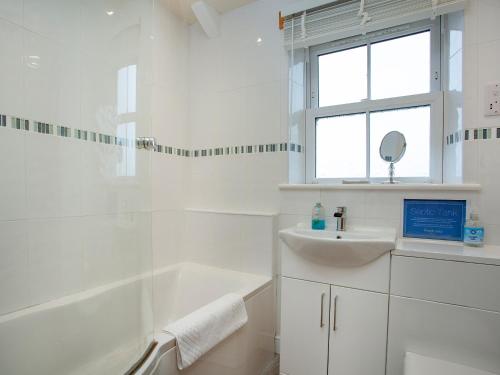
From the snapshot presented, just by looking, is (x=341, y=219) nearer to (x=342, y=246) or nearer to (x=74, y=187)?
(x=342, y=246)

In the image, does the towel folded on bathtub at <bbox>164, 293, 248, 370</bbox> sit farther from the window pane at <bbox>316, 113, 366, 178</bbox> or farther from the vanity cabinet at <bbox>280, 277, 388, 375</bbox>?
the window pane at <bbox>316, 113, 366, 178</bbox>

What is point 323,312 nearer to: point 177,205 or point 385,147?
point 385,147

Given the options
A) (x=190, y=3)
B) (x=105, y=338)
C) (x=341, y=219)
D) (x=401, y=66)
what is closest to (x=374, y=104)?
(x=401, y=66)

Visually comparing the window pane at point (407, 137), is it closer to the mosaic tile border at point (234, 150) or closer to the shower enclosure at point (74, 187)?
the mosaic tile border at point (234, 150)

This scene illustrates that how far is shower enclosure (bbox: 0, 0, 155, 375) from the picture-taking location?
3.82ft

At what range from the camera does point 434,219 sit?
4.52ft

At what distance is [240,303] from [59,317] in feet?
2.67

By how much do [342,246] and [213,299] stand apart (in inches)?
38.8

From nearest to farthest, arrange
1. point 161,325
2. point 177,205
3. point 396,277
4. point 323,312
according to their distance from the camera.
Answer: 1. point 396,277
2. point 323,312
3. point 161,325
4. point 177,205

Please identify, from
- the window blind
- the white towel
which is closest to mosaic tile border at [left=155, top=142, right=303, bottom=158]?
the window blind

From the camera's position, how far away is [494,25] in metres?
1.28

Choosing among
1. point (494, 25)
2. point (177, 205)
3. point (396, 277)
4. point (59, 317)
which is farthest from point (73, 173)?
point (494, 25)

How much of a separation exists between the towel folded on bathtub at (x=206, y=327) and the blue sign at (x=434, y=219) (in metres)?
0.94

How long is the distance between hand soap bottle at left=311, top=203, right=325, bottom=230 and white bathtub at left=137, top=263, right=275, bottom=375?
0.46m
